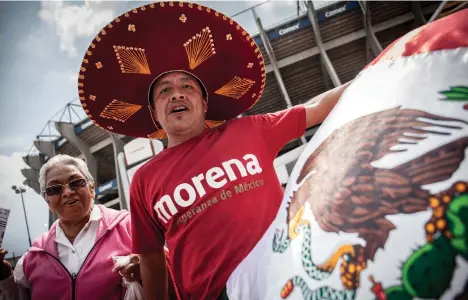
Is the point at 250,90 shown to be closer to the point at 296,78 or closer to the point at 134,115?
the point at 134,115

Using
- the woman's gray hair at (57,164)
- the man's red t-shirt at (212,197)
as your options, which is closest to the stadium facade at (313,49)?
the woman's gray hair at (57,164)

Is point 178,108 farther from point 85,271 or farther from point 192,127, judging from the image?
point 85,271

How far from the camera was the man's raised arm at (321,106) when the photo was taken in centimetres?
114

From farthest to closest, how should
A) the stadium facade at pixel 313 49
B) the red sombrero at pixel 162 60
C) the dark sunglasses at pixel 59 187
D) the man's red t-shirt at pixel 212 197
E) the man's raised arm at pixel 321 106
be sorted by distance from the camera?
the stadium facade at pixel 313 49 < the dark sunglasses at pixel 59 187 < the red sombrero at pixel 162 60 < the man's raised arm at pixel 321 106 < the man's red t-shirt at pixel 212 197

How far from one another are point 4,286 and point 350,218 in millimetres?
1894

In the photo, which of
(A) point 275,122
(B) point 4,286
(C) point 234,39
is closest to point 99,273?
(B) point 4,286

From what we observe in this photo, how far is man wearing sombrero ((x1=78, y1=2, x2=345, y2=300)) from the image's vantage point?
1057 millimetres

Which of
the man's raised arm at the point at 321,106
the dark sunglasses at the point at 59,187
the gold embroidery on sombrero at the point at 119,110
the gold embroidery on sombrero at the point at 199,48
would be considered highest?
the gold embroidery on sombrero at the point at 199,48

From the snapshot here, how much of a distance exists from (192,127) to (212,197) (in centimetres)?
41

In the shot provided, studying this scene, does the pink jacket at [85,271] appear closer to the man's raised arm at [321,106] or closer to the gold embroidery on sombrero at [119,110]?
the gold embroidery on sombrero at [119,110]

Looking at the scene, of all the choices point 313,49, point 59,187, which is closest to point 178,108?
point 59,187

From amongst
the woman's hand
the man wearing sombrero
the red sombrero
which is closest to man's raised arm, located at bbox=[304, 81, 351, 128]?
the man wearing sombrero

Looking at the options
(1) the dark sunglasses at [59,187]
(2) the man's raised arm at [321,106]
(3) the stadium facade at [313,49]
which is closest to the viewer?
(2) the man's raised arm at [321,106]

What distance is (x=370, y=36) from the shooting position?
43.2 ft
